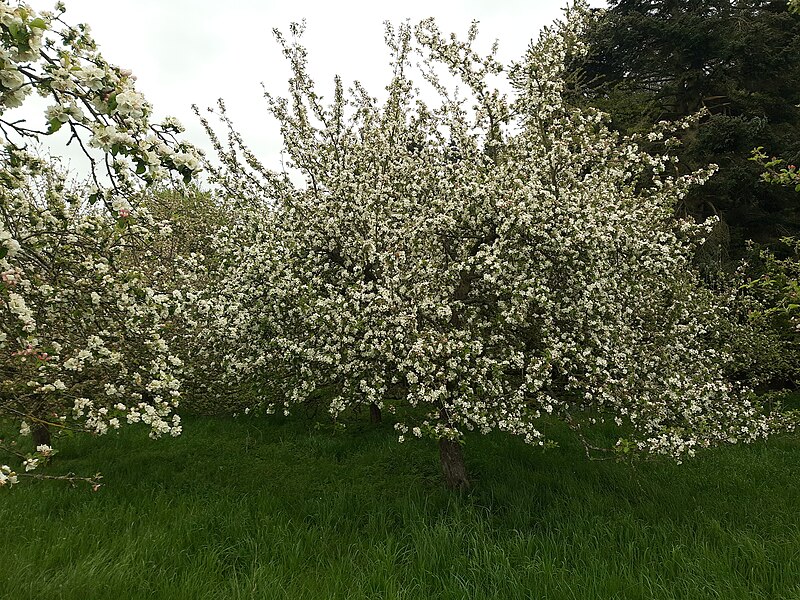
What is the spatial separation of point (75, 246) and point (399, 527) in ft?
18.7

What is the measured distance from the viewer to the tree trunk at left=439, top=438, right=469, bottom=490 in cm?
838

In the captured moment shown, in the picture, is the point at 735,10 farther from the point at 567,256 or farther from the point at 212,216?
the point at 212,216

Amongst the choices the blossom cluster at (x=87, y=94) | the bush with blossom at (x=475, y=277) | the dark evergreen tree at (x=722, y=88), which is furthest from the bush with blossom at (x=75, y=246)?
the dark evergreen tree at (x=722, y=88)

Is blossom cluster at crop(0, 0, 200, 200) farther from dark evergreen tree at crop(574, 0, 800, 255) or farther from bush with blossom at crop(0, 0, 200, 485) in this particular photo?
dark evergreen tree at crop(574, 0, 800, 255)

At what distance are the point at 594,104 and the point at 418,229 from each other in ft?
45.3

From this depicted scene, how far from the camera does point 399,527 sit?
729 cm

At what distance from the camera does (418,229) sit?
24.1 ft

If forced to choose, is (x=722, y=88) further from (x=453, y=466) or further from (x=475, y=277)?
(x=453, y=466)

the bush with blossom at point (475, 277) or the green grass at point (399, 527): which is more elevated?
the bush with blossom at point (475, 277)

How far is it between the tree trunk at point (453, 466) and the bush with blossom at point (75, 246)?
14.4 feet

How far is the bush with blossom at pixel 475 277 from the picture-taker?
670 centimetres

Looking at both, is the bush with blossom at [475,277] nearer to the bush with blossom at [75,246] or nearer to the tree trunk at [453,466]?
the tree trunk at [453,466]

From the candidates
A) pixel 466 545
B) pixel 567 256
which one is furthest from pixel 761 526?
pixel 567 256

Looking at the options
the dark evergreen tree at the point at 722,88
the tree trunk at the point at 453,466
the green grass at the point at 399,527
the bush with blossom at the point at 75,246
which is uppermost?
the dark evergreen tree at the point at 722,88
